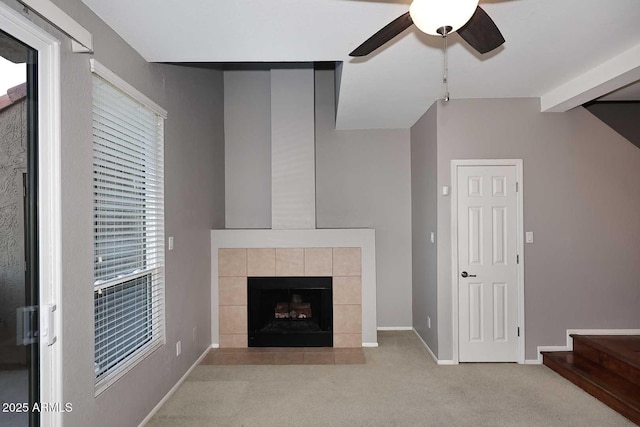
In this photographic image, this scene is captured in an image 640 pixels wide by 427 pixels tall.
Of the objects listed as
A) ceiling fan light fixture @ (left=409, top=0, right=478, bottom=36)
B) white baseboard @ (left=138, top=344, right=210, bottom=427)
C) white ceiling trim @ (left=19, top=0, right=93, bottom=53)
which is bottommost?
white baseboard @ (left=138, top=344, right=210, bottom=427)

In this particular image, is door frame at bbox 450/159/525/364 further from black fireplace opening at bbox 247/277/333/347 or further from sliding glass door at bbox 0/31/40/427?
sliding glass door at bbox 0/31/40/427

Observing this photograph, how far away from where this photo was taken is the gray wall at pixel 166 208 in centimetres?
206

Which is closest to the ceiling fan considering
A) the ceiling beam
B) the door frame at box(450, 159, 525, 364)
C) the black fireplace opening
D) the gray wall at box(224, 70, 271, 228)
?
the ceiling beam

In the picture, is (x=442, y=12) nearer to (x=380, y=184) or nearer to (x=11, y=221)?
(x=11, y=221)

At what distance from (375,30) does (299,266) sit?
113 inches

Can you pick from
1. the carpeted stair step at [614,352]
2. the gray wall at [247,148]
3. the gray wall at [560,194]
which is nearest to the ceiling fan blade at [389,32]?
the gray wall at [560,194]

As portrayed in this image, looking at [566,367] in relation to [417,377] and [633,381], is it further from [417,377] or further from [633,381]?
[417,377]

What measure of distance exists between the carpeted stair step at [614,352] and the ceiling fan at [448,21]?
2.92 meters

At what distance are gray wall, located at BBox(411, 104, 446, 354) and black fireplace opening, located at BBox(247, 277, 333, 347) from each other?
109 centimetres

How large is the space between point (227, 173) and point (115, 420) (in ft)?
11.0

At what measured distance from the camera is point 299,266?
471cm

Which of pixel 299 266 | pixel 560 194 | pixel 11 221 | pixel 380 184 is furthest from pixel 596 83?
pixel 11 221

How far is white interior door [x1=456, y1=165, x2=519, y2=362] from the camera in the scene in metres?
4.04

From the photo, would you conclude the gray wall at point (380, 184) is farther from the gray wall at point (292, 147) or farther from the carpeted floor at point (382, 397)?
the carpeted floor at point (382, 397)
